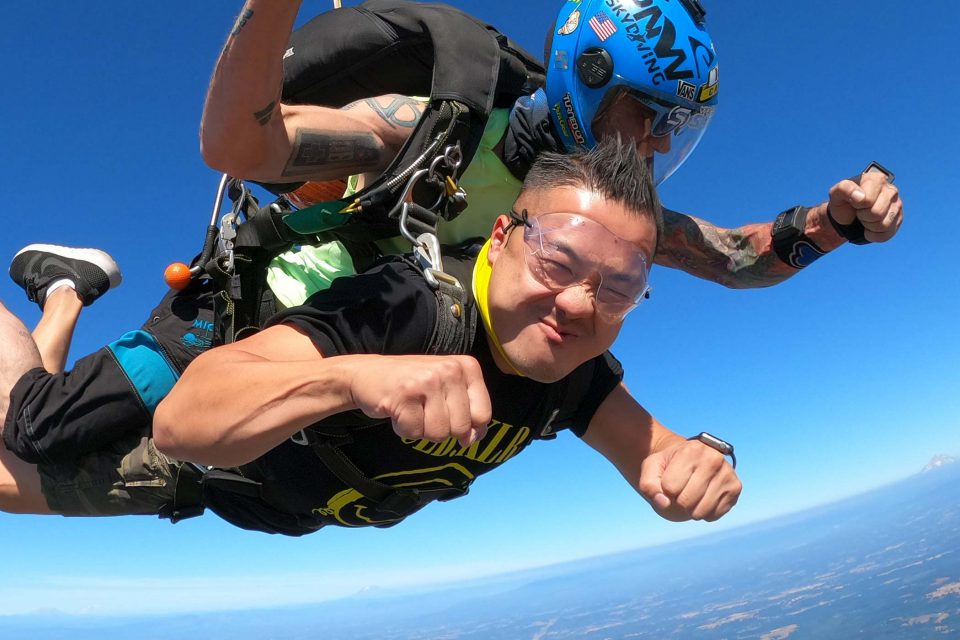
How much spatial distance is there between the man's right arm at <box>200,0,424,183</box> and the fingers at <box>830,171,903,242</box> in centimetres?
153

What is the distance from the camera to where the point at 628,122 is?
2365 millimetres

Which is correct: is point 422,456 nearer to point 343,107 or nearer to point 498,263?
point 498,263

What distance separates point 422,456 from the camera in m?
1.77

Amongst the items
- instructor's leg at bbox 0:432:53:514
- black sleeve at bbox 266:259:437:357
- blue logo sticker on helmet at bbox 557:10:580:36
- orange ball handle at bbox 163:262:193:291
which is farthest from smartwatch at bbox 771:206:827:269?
instructor's leg at bbox 0:432:53:514

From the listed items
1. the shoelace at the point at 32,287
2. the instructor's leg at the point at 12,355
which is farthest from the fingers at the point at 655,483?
the shoelace at the point at 32,287

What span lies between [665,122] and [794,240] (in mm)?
827

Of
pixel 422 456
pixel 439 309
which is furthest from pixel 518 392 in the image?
pixel 439 309

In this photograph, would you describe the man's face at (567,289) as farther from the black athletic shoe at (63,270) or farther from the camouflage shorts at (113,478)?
the black athletic shoe at (63,270)

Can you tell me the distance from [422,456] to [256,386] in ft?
2.44

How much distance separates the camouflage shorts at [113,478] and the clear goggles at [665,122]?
2.09 metres

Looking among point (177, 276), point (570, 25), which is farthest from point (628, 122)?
point (177, 276)

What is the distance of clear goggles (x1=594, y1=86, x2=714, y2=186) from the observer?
91.3 inches

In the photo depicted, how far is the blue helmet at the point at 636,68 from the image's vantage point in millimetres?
2258

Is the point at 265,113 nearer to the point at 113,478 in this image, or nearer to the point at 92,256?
the point at 113,478
